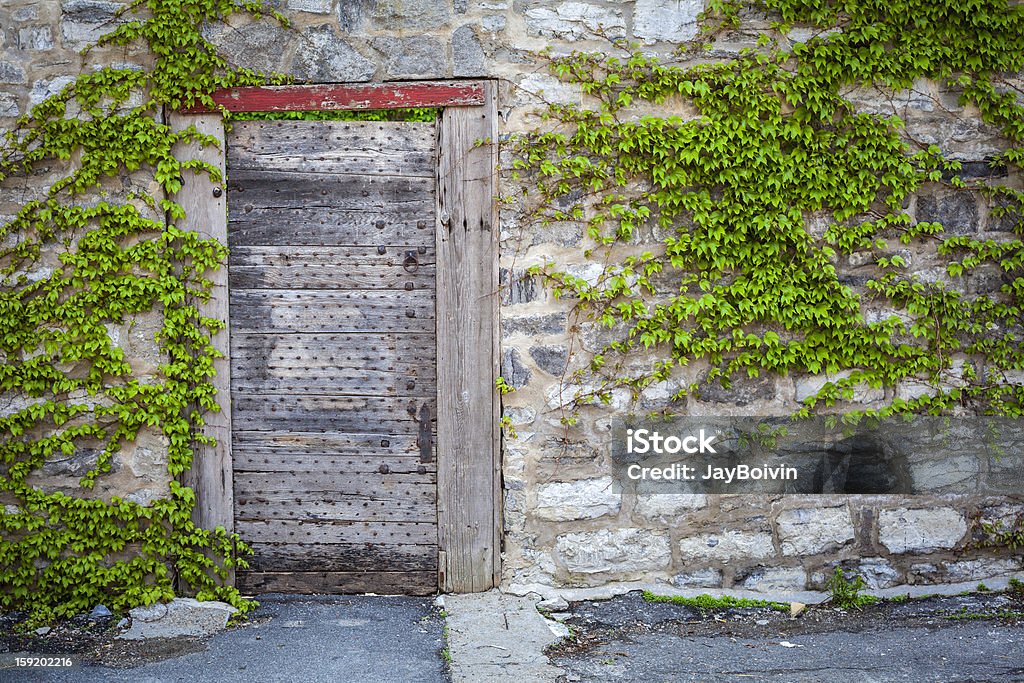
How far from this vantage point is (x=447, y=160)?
3.78 m

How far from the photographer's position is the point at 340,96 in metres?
3.73

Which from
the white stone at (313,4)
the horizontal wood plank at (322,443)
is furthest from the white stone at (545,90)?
the horizontal wood plank at (322,443)

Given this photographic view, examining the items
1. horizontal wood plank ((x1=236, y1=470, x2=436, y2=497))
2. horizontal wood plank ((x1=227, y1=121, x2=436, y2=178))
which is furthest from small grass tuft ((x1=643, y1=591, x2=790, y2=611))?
horizontal wood plank ((x1=227, y1=121, x2=436, y2=178))

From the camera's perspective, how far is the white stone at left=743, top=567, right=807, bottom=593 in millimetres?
3877

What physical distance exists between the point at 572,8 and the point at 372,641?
2.91 meters

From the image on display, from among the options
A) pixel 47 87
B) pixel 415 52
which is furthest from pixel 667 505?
pixel 47 87

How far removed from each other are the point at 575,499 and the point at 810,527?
3.66 ft

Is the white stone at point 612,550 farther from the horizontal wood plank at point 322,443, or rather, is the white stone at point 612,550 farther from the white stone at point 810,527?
the horizontal wood plank at point 322,443

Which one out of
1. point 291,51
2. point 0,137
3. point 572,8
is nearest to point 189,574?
point 0,137

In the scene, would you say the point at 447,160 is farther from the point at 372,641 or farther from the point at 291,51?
the point at 372,641

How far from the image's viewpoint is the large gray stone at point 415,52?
12.2 feet

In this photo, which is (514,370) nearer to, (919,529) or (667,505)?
(667,505)

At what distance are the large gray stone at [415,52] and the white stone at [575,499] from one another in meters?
1.96

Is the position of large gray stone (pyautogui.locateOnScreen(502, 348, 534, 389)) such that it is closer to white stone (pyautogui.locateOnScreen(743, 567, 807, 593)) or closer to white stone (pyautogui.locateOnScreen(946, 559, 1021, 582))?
white stone (pyautogui.locateOnScreen(743, 567, 807, 593))
